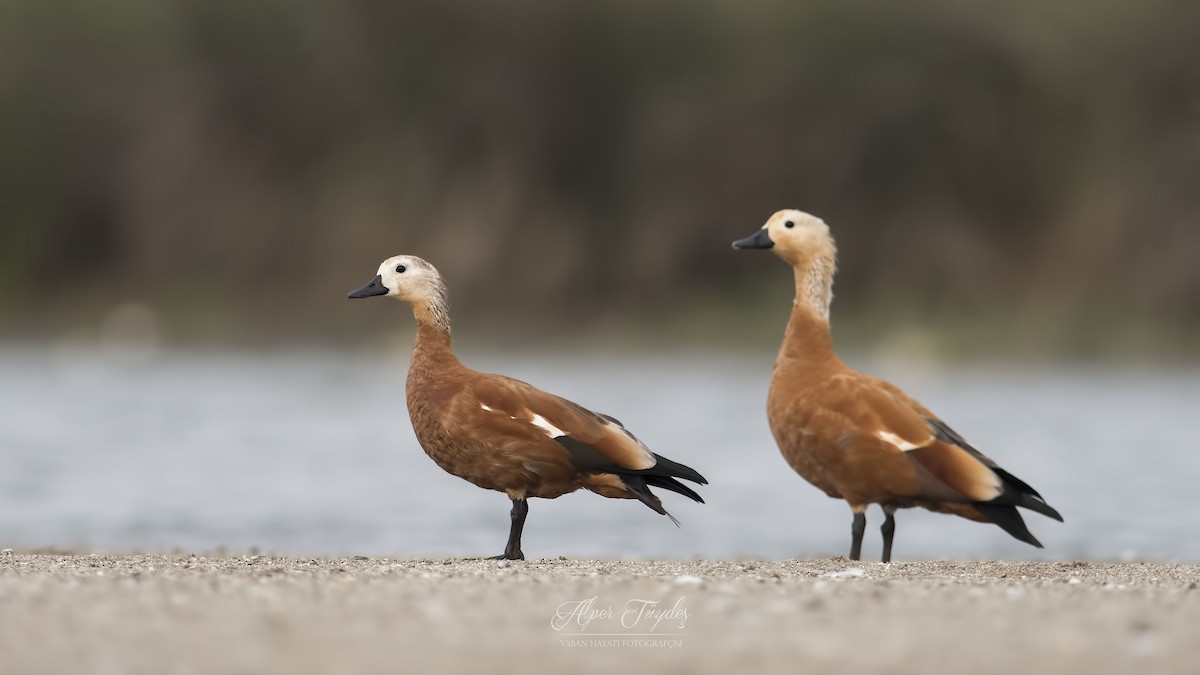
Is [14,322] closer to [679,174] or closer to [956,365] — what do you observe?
[679,174]

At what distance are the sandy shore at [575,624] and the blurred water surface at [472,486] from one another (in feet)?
16.3

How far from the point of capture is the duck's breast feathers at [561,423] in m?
9.62

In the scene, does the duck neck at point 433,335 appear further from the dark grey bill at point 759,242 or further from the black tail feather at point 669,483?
the dark grey bill at point 759,242

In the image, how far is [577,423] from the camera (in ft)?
31.8

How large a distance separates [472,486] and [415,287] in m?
8.90

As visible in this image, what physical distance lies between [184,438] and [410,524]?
1093 centimetres

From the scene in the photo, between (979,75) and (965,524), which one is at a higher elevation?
(979,75)

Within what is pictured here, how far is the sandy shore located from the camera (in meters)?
5.97

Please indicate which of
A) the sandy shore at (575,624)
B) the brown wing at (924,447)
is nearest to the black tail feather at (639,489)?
the sandy shore at (575,624)

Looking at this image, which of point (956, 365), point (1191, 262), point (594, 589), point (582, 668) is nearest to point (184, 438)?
point (594, 589)

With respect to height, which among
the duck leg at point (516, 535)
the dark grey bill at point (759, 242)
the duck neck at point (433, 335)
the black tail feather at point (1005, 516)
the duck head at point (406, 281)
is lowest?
the duck leg at point (516, 535)

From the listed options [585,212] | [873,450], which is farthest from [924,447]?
[585,212]

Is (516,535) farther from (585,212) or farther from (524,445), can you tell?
(585,212)

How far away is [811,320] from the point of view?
1053 centimetres
